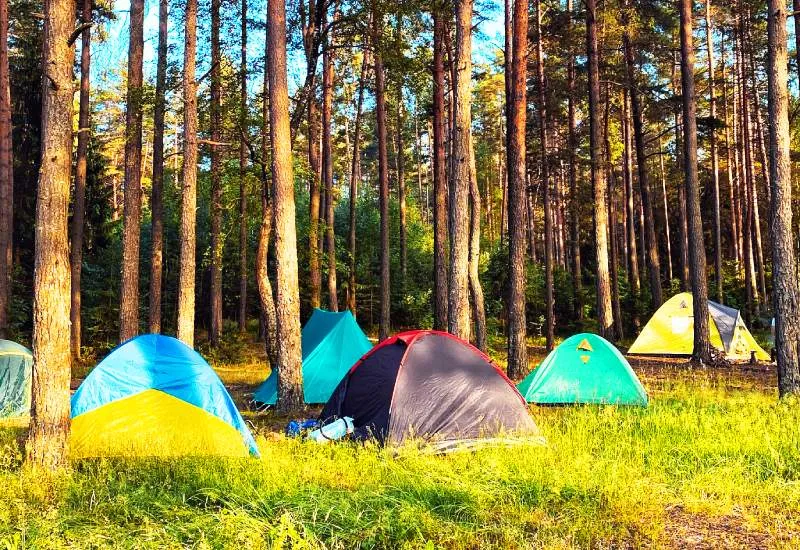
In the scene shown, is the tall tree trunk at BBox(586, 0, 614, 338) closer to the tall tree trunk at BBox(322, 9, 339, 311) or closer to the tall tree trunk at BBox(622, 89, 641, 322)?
the tall tree trunk at BBox(322, 9, 339, 311)

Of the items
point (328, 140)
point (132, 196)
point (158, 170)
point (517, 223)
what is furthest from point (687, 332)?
point (132, 196)

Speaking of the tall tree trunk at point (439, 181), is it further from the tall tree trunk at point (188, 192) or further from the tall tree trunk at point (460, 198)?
the tall tree trunk at point (188, 192)

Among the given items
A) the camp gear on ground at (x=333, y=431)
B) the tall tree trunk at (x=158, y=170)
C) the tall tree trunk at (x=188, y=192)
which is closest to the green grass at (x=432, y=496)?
the camp gear on ground at (x=333, y=431)

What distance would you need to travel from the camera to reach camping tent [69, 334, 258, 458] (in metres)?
6.90

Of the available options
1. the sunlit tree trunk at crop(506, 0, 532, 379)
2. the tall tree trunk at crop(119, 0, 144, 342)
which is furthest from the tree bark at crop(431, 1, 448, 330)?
the tall tree trunk at crop(119, 0, 144, 342)

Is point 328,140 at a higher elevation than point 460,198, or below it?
higher

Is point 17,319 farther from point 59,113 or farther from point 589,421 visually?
point 589,421

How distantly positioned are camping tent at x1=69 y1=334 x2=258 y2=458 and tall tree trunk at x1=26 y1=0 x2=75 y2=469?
28.6 inches

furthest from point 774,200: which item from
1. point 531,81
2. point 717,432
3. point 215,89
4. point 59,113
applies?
point 531,81

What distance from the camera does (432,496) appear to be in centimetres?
522

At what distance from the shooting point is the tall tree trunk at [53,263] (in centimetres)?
619

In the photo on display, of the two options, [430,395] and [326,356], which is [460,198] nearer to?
[326,356]

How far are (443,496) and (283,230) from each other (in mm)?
6146

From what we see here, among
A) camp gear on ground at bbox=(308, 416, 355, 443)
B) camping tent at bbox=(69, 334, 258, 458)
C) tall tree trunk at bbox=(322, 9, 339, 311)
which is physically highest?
tall tree trunk at bbox=(322, 9, 339, 311)
